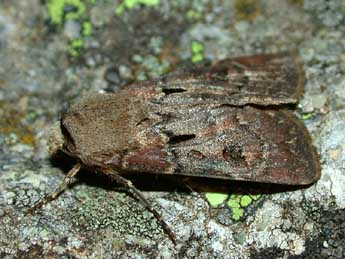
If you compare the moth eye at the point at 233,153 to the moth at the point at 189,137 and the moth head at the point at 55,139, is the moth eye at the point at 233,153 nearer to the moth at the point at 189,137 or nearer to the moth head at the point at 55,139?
the moth at the point at 189,137

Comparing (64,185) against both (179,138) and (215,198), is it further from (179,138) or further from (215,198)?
(215,198)

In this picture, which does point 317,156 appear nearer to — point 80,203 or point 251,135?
point 251,135

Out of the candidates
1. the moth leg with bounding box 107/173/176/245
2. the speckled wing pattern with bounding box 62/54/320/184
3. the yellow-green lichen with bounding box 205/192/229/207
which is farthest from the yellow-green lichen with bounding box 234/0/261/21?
the moth leg with bounding box 107/173/176/245

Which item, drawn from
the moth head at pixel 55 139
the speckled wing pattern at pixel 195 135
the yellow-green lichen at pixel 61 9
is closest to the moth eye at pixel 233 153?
the speckled wing pattern at pixel 195 135

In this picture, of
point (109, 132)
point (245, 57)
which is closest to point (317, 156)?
point (245, 57)

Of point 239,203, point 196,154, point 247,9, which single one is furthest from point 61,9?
point 239,203

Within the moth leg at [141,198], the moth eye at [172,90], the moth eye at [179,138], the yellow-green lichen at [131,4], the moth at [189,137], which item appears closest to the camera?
the moth leg at [141,198]
